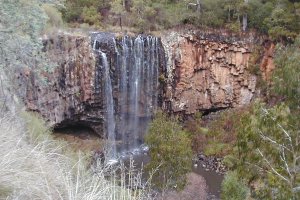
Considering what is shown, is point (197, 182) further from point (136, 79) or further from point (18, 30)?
point (18, 30)

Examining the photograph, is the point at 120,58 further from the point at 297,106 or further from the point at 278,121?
the point at 278,121

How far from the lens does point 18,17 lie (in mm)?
7043

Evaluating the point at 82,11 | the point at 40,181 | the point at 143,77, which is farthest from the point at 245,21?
the point at 40,181

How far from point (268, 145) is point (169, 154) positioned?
626cm

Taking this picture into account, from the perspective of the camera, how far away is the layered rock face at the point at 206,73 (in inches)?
831

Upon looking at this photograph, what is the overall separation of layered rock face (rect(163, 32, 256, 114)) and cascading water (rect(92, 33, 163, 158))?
2.88 ft

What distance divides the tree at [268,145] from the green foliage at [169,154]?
5.40m

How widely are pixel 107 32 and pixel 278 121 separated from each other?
14369 millimetres

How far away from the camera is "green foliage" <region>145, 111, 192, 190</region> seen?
44.8ft

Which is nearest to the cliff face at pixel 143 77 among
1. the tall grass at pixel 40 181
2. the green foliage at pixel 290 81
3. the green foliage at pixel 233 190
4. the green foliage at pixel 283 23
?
the green foliage at pixel 283 23

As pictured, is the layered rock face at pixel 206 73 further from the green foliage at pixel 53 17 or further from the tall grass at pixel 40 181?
the tall grass at pixel 40 181

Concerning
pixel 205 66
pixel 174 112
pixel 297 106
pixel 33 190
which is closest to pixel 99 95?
pixel 174 112

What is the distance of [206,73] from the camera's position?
2186 centimetres

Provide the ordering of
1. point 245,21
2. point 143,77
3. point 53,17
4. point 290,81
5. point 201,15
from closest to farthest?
point 290,81, point 53,17, point 143,77, point 245,21, point 201,15
